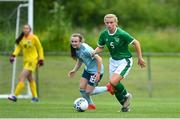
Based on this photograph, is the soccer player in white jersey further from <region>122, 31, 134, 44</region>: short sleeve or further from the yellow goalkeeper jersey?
the yellow goalkeeper jersey

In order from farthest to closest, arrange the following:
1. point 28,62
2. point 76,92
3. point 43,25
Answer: point 43,25
point 76,92
point 28,62

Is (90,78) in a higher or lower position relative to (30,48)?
lower

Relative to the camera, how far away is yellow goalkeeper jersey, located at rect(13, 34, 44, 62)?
23000 millimetres

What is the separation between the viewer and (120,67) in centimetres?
1722

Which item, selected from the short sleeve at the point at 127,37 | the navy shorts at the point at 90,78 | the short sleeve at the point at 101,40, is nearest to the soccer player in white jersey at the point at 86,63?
the navy shorts at the point at 90,78

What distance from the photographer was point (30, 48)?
23078mm

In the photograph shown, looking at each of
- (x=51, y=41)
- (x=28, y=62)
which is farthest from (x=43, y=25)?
(x=28, y=62)

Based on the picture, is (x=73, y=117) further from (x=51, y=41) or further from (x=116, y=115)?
(x=51, y=41)

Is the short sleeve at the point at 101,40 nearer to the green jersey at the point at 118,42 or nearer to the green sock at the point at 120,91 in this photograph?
the green jersey at the point at 118,42

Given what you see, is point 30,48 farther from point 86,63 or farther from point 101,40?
point 101,40

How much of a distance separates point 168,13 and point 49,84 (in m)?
42.4

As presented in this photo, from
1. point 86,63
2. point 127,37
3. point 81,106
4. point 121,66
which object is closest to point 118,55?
point 121,66

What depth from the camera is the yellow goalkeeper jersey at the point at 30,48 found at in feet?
75.5

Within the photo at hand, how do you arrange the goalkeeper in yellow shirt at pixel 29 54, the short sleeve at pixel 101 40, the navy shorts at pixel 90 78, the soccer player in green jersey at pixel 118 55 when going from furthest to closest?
the goalkeeper in yellow shirt at pixel 29 54
the navy shorts at pixel 90 78
the short sleeve at pixel 101 40
the soccer player in green jersey at pixel 118 55
